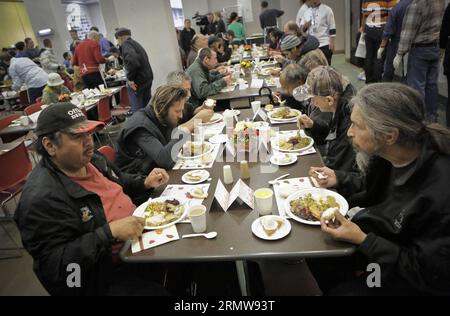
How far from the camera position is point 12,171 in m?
3.07

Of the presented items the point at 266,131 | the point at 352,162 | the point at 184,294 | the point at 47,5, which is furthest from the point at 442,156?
the point at 47,5

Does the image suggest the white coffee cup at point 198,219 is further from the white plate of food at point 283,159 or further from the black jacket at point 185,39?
the black jacket at point 185,39

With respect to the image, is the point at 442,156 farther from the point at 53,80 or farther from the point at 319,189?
the point at 53,80

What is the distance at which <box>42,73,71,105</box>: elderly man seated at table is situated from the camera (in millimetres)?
4914

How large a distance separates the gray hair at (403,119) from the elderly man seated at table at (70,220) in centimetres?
119

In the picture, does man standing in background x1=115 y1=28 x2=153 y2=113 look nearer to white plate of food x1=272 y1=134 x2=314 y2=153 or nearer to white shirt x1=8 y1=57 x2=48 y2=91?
white shirt x1=8 y1=57 x2=48 y2=91

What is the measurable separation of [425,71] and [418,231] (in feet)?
11.8

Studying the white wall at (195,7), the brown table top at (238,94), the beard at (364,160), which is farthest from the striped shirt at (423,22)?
the white wall at (195,7)

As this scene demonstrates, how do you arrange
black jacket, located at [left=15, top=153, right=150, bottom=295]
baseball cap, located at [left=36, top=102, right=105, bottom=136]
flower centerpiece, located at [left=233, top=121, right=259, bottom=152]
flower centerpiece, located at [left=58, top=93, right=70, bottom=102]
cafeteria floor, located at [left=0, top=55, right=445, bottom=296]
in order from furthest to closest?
flower centerpiece, located at [left=58, top=93, right=70, bottom=102]
flower centerpiece, located at [left=233, top=121, right=259, bottom=152]
cafeteria floor, located at [left=0, top=55, right=445, bottom=296]
baseball cap, located at [left=36, top=102, right=105, bottom=136]
black jacket, located at [left=15, top=153, right=150, bottom=295]

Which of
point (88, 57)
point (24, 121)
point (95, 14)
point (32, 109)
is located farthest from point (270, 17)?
point (95, 14)

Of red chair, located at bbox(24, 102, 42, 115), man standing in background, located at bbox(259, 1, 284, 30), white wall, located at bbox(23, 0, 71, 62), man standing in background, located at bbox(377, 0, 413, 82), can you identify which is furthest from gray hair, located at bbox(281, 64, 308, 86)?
white wall, located at bbox(23, 0, 71, 62)

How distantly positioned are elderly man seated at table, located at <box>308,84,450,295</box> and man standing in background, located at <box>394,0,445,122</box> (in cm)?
280

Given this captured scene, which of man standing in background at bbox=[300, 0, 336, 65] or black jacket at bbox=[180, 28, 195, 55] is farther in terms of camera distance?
black jacket at bbox=[180, 28, 195, 55]
